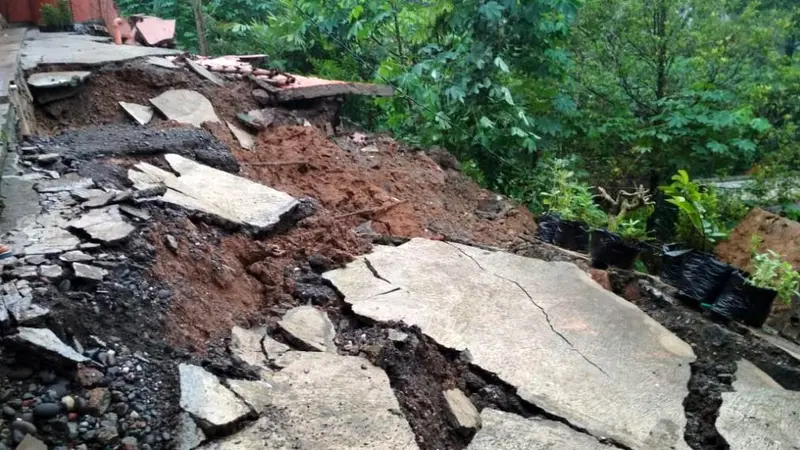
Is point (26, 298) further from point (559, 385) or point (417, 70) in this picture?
point (417, 70)

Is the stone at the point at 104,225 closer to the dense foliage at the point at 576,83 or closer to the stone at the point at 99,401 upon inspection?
the stone at the point at 99,401

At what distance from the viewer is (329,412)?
210 centimetres

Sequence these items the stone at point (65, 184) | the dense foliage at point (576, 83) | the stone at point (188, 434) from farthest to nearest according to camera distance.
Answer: the dense foliage at point (576, 83)
the stone at point (65, 184)
the stone at point (188, 434)

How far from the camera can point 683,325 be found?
3422 mm

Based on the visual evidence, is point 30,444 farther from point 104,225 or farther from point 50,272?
point 104,225

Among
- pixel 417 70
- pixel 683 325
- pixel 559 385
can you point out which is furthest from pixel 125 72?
pixel 683 325

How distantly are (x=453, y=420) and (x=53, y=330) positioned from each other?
147 centimetres

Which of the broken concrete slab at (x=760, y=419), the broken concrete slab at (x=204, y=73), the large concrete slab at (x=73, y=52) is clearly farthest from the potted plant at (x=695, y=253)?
the large concrete slab at (x=73, y=52)

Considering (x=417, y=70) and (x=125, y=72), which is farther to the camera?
(x=417, y=70)

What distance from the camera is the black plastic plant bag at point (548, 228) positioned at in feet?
15.0

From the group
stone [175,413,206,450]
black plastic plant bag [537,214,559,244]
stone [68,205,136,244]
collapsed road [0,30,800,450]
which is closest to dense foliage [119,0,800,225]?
black plastic plant bag [537,214,559,244]

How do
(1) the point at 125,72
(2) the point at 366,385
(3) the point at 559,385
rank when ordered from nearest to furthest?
(2) the point at 366,385 < (3) the point at 559,385 < (1) the point at 125,72

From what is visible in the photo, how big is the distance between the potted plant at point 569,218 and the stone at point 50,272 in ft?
11.1

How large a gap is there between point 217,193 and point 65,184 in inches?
29.3
